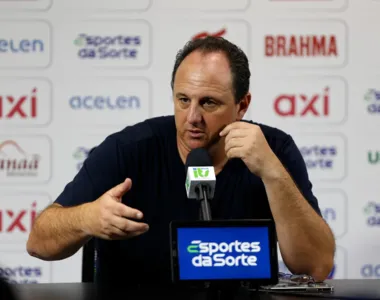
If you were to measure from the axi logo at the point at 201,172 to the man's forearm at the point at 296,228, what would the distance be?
0.27m

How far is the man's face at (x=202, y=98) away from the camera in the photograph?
71.0 inches

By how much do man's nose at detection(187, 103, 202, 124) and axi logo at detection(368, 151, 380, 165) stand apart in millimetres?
1362

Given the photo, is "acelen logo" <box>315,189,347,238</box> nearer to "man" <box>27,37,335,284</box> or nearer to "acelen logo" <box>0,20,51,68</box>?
"man" <box>27,37,335,284</box>

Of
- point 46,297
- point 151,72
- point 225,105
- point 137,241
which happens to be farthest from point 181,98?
point 151,72

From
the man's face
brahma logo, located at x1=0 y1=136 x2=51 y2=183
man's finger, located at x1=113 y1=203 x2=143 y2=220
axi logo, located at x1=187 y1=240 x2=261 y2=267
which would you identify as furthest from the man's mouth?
brahma logo, located at x1=0 y1=136 x2=51 y2=183

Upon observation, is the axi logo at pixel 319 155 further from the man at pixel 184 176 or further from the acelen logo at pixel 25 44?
the acelen logo at pixel 25 44

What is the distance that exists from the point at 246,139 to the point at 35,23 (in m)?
1.55

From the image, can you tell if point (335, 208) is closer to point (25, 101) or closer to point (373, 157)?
point (373, 157)

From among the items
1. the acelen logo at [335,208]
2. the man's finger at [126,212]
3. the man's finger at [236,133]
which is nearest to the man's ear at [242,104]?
the man's finger at [236,133]

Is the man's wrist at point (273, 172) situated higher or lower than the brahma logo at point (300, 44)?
lower

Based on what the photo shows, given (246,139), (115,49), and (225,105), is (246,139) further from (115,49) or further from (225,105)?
(115,49)

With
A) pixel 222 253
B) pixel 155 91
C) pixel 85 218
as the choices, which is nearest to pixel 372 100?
pixel 155 91

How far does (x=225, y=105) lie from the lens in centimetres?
188

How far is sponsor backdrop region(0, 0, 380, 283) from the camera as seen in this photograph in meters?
2.97
